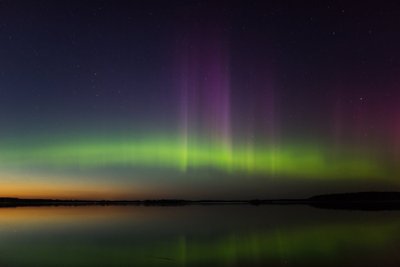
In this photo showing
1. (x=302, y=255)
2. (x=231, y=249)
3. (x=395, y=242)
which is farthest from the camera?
(x=395, y=242)

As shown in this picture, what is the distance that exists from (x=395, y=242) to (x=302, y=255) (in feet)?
19.6

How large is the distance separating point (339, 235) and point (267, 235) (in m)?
3.49

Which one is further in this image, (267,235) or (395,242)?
(267,235)

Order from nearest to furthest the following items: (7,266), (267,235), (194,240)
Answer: (7,266) → (194,240) → (267,235)

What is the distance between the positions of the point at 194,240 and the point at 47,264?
27.5 ft

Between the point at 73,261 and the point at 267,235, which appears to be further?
the point at 267,235

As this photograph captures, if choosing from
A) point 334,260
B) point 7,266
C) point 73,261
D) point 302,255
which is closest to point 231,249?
point 302,255

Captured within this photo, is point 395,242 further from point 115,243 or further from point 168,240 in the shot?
point 115,243

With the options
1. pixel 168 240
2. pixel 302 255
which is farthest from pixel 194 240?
pixel 302 255

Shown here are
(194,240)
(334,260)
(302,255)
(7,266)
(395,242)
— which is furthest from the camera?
(194,240)

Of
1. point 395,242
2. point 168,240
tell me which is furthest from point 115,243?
point 395,242

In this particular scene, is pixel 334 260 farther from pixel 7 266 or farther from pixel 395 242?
pixel 7 266

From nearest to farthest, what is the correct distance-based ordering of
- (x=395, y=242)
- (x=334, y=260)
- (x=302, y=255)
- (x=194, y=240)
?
(x=334, y=260) < (x=302, y=255) < (x=395, y=242) < (x=194, y=240)

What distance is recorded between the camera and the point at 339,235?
26.4m
